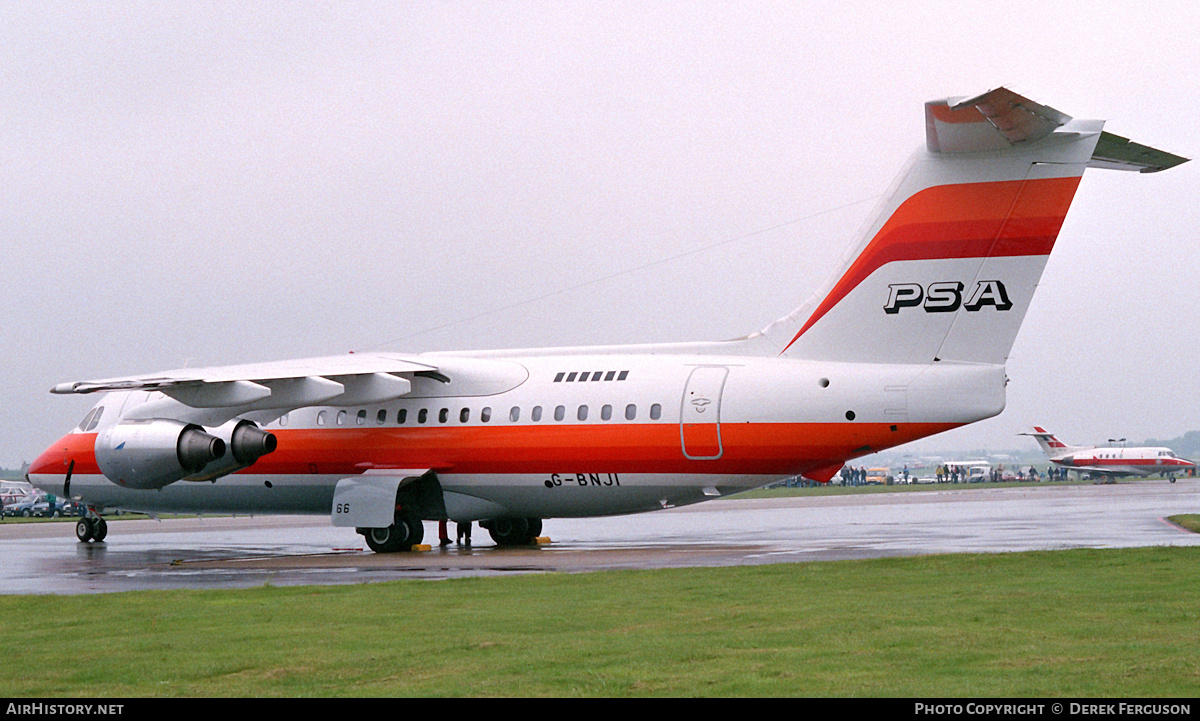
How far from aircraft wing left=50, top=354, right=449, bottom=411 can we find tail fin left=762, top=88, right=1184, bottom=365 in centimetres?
910

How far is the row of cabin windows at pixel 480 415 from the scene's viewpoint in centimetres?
2280

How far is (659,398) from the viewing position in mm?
22516

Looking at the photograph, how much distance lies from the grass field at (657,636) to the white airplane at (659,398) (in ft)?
17.0

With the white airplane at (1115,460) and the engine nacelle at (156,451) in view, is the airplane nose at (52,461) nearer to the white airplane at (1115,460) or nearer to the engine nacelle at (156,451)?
the engine nacelle at (156,451)

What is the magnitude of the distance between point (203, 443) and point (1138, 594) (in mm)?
17244

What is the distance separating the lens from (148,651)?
1019cm

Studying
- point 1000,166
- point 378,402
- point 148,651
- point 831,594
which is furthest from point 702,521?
point 148,651

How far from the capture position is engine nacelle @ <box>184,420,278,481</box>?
24.2 meters

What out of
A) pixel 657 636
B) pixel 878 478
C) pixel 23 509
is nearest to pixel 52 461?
pixel 657 636

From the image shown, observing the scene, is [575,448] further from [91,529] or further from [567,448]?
[91,529]

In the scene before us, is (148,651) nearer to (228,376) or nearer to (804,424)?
(804,424)

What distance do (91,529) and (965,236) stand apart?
2129 centimetres

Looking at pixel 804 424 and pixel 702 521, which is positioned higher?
pixel 804 424

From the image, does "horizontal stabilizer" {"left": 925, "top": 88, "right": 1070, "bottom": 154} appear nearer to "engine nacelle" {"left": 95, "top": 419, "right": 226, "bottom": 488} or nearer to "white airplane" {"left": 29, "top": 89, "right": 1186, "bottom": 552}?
"white airplane" {"left": 29, "top": 89, "right": 1186, "bottom": 552}
